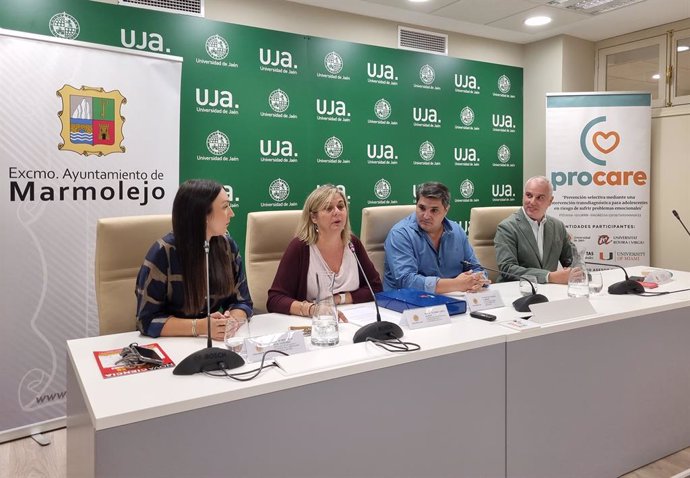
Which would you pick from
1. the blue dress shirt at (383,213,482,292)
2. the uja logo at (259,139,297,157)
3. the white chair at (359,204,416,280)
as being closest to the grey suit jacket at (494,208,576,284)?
the blue dress shirt at (383,213,482,292)

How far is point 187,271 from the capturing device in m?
1.82

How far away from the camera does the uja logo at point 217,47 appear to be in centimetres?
347

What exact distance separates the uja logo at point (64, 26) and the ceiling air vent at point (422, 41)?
2.32 m

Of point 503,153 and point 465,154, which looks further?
point 503,153

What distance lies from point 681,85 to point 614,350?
339 centimetres

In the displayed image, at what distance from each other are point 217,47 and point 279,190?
1.01 metres

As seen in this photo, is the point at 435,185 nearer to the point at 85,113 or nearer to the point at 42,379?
Result: the point at 85,113

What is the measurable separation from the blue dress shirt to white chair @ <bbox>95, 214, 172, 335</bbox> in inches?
42.4

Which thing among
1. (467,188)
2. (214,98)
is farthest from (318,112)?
(467,188)

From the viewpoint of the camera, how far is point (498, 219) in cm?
321

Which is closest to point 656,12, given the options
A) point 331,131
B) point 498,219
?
point 498,219

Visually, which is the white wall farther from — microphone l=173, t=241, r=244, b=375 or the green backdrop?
microphone l=173, t=241, r=244, b=375

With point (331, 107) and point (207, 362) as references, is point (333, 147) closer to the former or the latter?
point (331, 107)

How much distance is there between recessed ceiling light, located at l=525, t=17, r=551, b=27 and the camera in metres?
4.19
